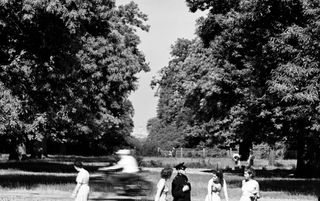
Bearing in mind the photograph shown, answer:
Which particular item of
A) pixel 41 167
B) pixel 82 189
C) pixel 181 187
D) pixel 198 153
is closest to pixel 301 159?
pixel 41 167

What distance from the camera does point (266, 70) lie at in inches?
1266

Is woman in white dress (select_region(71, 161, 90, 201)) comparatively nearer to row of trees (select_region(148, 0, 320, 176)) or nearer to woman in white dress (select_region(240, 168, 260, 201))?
woman in white dress (select_region(240, 168, 260, 201))

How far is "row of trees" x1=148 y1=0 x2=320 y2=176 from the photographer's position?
27.6m

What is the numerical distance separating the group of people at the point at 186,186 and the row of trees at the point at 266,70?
35.8 feet

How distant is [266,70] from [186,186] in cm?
1764

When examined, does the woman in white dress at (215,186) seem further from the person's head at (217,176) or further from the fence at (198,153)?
the fence at (198,153)

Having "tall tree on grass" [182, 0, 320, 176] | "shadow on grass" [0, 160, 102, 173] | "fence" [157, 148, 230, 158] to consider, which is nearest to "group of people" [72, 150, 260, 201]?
"tall tree on grass" [182, 0, 320, 176]

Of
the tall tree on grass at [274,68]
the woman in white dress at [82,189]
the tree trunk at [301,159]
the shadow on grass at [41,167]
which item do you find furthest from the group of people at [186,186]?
the shadow on grass at [41,167]

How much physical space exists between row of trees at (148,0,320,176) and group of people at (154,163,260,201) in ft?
35.8

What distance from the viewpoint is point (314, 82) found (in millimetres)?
27047

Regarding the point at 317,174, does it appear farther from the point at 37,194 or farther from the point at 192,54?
the point at 37,194

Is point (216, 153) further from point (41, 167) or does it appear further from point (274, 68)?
point (274, 68)

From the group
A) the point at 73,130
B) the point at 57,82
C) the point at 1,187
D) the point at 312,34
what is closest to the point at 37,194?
the point at 1,187

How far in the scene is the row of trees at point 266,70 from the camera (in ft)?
90.6
